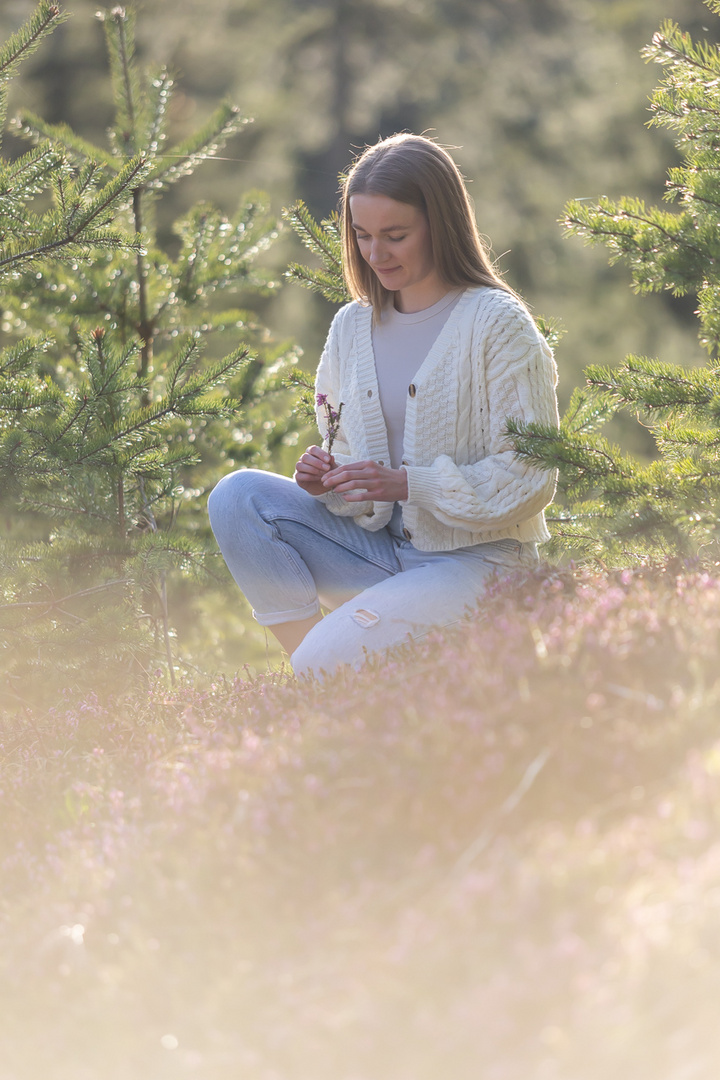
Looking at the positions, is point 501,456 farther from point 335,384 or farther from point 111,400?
point 111,400

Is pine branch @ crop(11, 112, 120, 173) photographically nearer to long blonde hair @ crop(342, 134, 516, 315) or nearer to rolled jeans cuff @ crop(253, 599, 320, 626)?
long blonde hair @ crop(342, 134, 516, 315)

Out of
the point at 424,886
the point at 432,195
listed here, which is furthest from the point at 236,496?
the point at 424,886

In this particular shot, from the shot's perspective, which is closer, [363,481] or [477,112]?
[363,481]

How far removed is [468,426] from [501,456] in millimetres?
264

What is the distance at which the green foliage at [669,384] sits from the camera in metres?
3.00

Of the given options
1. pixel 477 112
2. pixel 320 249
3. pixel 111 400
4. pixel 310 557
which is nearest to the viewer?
pixel 310 557

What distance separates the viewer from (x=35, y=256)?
3744 mm

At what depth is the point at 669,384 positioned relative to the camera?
3.11 m

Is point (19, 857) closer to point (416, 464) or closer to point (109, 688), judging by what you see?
point (109, 688)

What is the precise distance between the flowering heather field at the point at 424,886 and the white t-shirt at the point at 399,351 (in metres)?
1.32

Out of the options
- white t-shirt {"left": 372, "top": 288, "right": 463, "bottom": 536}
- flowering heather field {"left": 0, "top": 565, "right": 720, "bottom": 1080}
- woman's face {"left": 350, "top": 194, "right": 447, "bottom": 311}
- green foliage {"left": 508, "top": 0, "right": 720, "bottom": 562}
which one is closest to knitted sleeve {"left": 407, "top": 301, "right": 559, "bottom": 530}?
green foliage {"left": 508, "top": 0, "right": 720, "bottom": 562}

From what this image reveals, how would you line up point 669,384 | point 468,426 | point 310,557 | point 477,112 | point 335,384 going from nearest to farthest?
point 669,384 < point 468,426 < point 310,557 < point 335,384 < point 477,112

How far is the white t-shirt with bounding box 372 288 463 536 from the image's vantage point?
11.4ft

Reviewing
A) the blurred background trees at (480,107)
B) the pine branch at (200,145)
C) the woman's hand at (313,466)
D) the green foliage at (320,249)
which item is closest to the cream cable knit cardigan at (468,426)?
the woman's hand at (313,466)
